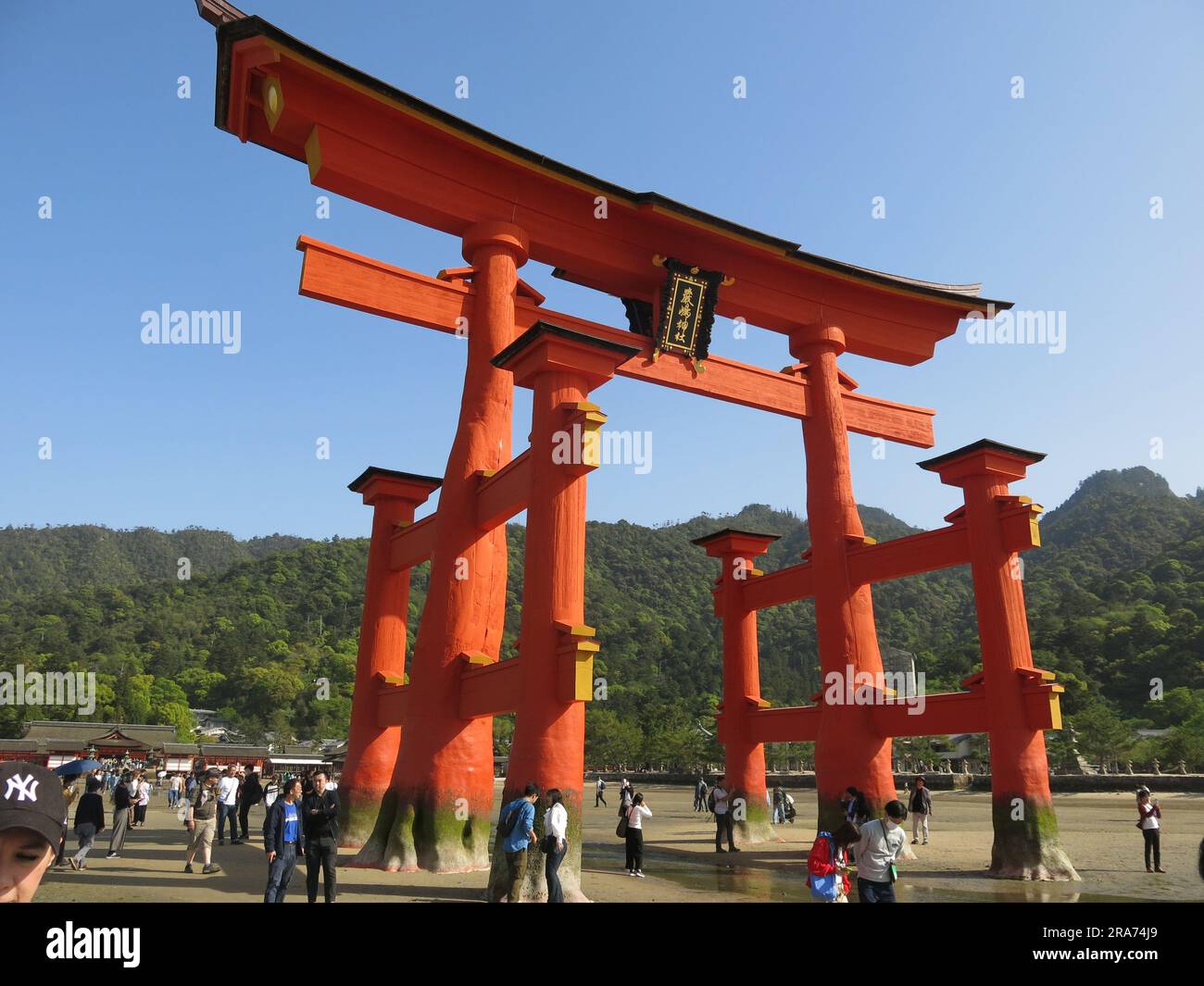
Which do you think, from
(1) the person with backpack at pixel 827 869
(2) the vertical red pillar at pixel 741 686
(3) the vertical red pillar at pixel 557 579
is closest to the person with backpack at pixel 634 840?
(3) the vertical red pillar at pixel 557 579

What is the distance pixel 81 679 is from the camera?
83.7 metres

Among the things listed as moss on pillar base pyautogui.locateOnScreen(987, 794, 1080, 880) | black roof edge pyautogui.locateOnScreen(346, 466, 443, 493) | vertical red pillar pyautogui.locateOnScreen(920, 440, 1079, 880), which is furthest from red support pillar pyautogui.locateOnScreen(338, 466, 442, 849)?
moss on pillar base pyautogui.locateOnScreen(987, 794, 1080, 880)

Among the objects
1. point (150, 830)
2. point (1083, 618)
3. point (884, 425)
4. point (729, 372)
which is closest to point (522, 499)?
point (729, 372)

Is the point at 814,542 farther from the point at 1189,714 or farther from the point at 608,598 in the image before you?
the point at 608,598

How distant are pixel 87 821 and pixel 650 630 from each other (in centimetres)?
10433

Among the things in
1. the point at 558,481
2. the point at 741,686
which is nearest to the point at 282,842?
the point at 558,481

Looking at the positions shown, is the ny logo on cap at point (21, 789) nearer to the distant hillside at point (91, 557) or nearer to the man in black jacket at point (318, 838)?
the man in black jacket at point (318, 838)

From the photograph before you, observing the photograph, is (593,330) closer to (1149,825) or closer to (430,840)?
(430,840)

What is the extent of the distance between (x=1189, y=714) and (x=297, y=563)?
390 ft

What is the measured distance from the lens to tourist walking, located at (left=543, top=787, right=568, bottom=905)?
30.9 ft

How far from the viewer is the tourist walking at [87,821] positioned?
1268 cm

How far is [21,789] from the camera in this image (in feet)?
7.48

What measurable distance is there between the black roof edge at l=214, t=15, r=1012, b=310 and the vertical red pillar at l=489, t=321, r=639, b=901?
15.6 ft

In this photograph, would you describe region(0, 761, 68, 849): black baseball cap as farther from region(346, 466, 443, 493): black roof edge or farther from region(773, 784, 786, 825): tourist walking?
region(773, 784, 786, 825): tourist walking
